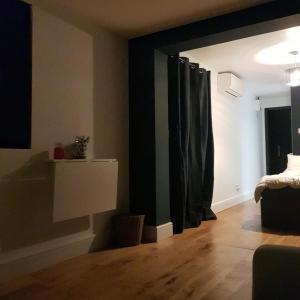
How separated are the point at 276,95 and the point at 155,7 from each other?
5.42m

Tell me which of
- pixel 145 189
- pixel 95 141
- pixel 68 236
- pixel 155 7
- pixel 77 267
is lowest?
pixel 77 267

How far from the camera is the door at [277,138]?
25.6 feet

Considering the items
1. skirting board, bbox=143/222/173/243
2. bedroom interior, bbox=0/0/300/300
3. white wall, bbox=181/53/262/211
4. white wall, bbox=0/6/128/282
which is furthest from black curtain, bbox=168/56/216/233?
white wall, bbox=0/6/128/282

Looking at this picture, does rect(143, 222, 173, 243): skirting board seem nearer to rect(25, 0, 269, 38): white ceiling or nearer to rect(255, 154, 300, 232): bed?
rect(255, 154, 300, 232): bed

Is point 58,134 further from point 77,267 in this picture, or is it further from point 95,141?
point 77,267

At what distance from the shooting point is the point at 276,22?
2854 mm

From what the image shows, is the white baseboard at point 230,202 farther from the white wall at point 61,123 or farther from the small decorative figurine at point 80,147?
the small decorative figurine at point 80,147

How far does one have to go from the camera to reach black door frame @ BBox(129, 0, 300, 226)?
345 cm

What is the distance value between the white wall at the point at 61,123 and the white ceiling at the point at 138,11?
0.39ft

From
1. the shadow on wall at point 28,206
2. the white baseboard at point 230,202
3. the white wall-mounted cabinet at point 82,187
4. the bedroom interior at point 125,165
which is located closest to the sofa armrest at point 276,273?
the bedroom interior at point 125,165

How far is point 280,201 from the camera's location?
3.96 m

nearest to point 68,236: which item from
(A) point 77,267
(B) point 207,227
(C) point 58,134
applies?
(A) point 77,267

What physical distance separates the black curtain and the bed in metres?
0.77

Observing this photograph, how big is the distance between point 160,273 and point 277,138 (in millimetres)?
6324
